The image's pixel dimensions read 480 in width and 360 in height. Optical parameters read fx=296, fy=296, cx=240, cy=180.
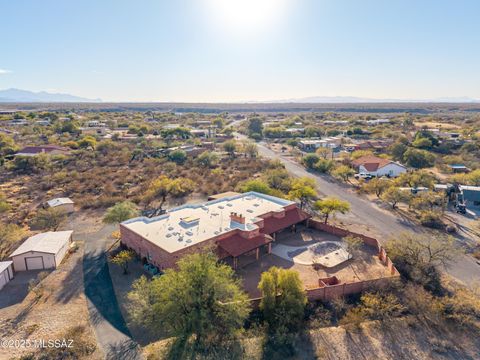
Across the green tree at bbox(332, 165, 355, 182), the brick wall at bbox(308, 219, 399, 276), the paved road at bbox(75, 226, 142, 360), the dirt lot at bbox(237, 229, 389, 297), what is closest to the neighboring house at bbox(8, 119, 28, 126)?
the paved road at bbox(75, 226, 142, 360)

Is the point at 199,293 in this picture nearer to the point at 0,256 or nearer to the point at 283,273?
the point at 283,273

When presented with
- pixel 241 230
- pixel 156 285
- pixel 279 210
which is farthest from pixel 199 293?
pixel 279 210

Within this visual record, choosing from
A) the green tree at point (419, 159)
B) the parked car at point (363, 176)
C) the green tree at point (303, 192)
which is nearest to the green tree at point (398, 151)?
the green tree at point (419, 159)

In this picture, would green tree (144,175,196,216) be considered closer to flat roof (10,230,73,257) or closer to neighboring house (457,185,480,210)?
flat roof (10,230,73,257)

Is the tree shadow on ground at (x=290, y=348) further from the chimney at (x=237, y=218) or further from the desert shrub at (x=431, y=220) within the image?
the desert shrub at (x=431, y=220)

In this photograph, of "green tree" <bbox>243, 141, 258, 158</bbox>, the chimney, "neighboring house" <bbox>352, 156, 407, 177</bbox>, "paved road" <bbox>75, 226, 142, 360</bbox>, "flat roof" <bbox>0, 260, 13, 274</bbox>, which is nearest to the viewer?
"paved road" <bbox>75, 226, 142, 360</bbox>

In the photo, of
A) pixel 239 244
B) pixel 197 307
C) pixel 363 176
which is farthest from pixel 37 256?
pixel 363 176

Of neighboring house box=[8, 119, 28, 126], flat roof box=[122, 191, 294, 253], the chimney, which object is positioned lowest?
flat roof box=[122, 191, 294, 253]

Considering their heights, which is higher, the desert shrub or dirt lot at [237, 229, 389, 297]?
the desert shrub
